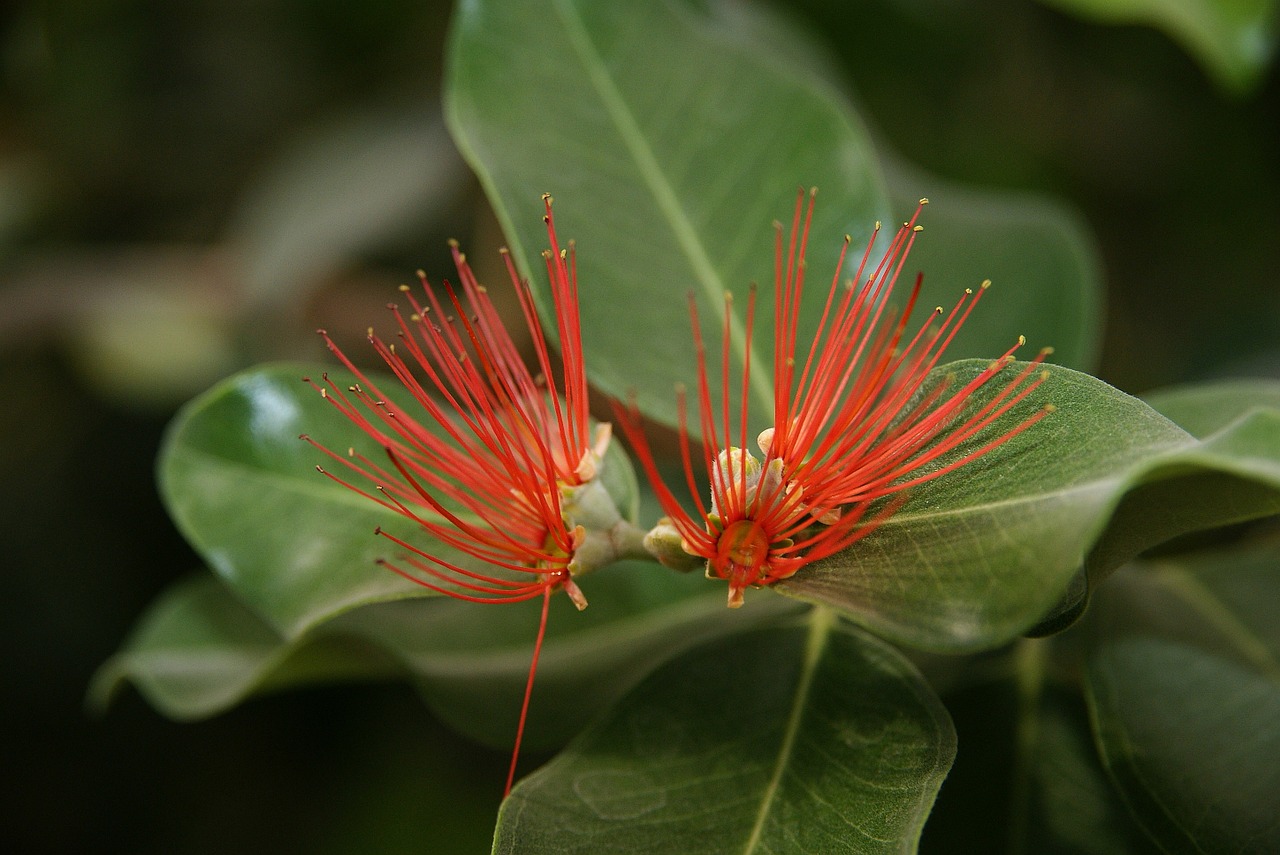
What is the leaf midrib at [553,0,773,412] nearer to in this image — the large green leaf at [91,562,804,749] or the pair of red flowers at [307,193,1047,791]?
the pair of red flowers at [307,193,1047,791]

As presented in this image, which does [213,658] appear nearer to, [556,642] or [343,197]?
[556,642]

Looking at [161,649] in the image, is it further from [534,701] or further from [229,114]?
[229,114]

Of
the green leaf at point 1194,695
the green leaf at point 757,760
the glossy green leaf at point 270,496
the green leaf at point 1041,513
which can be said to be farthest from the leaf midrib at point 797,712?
the glossy green leaf at point 270,496

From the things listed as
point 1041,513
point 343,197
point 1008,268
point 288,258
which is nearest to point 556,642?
point 1041,513

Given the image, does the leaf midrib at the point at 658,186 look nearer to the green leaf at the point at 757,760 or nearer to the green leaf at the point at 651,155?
the green leaf at the point at 651,155

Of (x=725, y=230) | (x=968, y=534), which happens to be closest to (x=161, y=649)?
(x=725, y=230)
